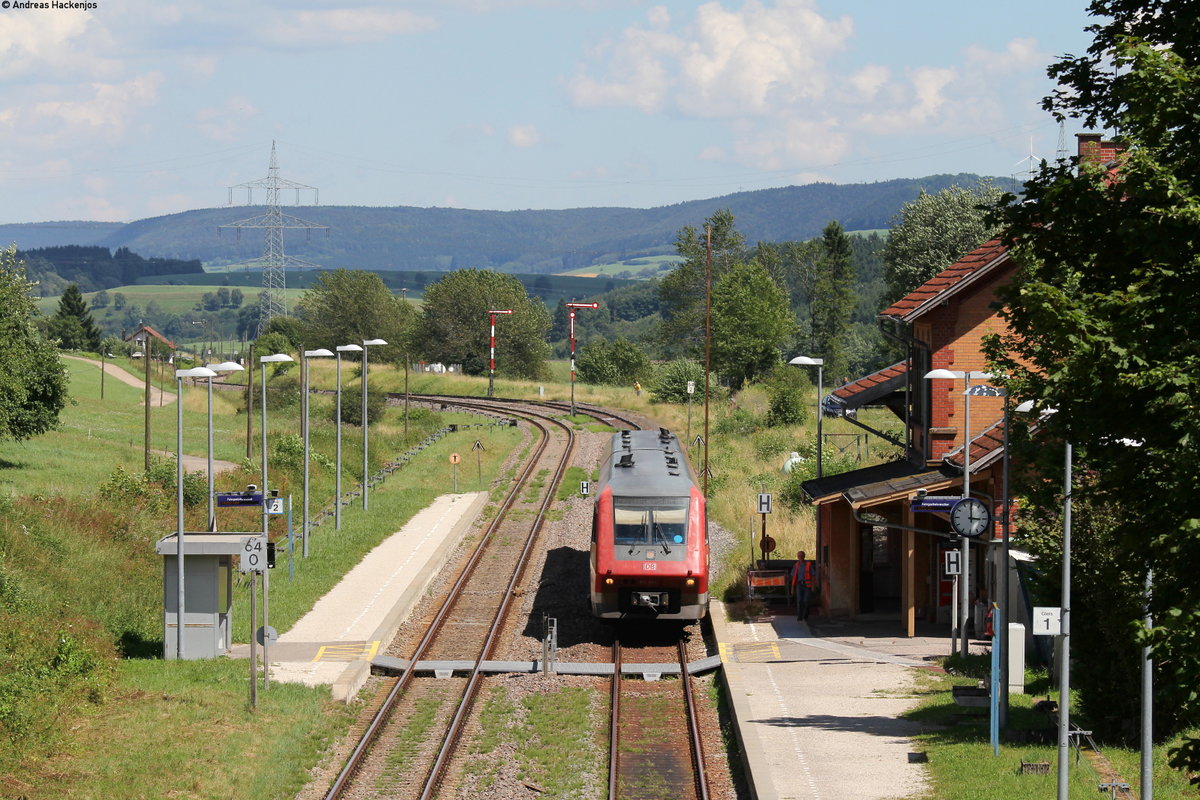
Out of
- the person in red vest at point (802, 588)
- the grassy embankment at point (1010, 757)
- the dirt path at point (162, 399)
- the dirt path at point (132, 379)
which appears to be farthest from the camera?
the dirt path at point (132, 379)

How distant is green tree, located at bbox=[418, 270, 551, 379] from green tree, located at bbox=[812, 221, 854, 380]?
26362 millimetres

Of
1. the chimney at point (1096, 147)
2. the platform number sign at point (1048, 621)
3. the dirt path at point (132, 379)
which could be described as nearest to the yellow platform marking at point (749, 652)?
the platform number sign at point (1048, 621)

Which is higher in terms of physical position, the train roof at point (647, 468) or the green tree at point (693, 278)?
the green tree at point (693, 278)

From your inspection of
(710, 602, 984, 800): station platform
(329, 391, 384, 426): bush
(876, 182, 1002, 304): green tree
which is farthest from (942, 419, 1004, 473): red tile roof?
(876, 182, 1002, 304): green tree

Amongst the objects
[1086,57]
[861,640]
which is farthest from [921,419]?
[1086,57]

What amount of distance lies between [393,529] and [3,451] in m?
19.4

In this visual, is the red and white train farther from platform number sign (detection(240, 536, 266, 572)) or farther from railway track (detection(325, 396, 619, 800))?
platform number sign (detection(240, 536, 266, 572))

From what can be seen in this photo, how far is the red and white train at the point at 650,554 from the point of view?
24.7 meters

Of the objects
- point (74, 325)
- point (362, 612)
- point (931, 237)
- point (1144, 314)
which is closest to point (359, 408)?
point (931, 237)

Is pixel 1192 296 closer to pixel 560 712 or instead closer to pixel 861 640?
pixel 560 712

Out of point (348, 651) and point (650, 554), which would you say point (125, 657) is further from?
point (650, 554)

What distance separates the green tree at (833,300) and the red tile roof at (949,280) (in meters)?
93.9

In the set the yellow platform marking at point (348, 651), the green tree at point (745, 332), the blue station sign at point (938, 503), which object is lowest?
the yellow platform marking at point (348, 651)

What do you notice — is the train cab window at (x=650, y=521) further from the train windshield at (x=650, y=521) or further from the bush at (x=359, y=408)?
the bush at (x=359, y=408)
